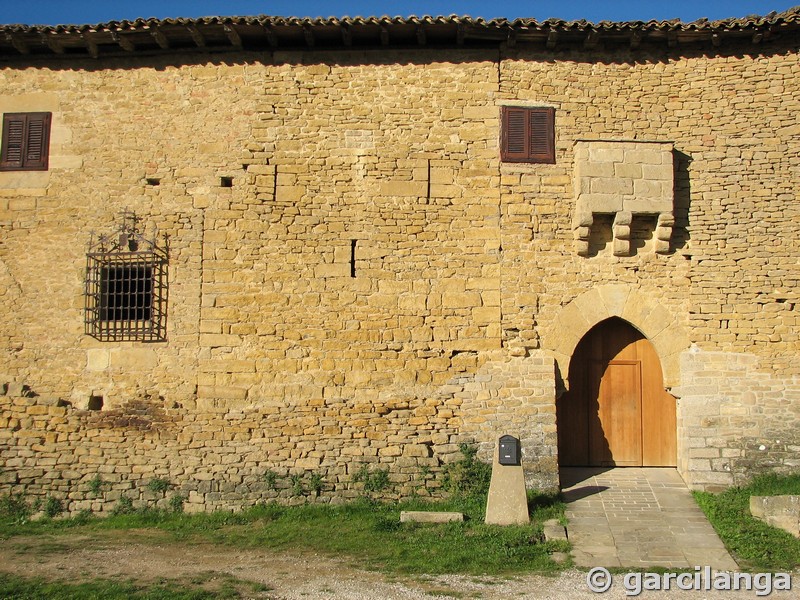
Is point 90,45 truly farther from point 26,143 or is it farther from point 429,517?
point 429,517

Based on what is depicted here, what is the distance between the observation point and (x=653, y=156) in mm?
9695

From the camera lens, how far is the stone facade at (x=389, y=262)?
965 cm

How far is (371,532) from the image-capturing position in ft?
27.3

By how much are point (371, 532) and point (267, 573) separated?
1.65 metres

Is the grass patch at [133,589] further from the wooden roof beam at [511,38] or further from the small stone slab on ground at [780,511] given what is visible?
the wooden roof beam at [511,38]

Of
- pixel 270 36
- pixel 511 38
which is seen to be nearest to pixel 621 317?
pixel 511 38

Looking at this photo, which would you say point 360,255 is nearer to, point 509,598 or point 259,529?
point 259,529

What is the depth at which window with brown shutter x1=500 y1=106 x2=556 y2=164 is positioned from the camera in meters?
10.1

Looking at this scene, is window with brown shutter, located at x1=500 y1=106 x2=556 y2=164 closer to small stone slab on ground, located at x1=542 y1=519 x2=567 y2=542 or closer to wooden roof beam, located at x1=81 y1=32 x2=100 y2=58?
small stone slab on ground, located at x1=542 y1=519 x2=567 y2=542

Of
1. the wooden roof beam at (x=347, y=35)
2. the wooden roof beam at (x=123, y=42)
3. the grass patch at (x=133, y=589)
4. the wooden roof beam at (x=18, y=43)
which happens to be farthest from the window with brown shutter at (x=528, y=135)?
the wooden roof beam at (x=18, y=43)

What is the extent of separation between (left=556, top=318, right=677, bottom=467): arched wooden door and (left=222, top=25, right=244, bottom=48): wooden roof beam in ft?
22.4

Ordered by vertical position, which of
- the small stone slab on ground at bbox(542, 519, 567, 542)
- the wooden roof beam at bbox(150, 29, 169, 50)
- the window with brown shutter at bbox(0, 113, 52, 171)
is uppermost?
the wooden roof beam at bbox(150, 29, 169, 50)

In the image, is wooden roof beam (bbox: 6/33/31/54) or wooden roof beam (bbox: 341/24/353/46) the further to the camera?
wooden roof beam (bbox: 6/33/31/54)

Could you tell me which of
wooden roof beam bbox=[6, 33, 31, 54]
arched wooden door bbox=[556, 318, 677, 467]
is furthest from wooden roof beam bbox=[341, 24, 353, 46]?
arched wooden door bbox=[556, 318, 677, 467]
